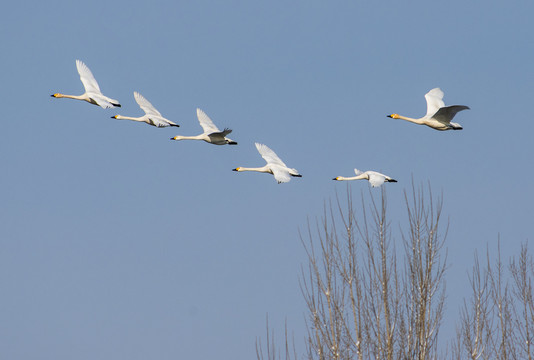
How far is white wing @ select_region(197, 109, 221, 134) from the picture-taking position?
33597 mm

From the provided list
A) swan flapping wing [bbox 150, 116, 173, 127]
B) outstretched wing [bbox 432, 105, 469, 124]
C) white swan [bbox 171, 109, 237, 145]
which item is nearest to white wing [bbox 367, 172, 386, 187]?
outstretched wing [bbox 432, 105, 469, 124]

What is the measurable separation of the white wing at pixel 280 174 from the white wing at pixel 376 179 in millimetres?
2873

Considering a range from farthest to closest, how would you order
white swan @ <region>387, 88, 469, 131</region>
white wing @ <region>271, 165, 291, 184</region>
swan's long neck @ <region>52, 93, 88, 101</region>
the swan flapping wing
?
1. the swan flapping wing
2. swan's long neck @ <region>52, 93, 88, 101</region>
3. white wing @ <region>271, 165, 291, 184</region>
4. white swan @ <region>387, 88, 469, 131</region>

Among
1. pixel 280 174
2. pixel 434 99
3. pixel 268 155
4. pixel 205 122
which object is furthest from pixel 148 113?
pixel 434 99

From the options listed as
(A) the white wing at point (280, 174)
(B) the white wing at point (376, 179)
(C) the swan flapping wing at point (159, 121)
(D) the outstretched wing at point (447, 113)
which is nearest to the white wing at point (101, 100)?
(C) the swan flapping wing at point (159, 121)

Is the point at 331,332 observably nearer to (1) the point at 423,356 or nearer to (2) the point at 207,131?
(1) the point at 423,356

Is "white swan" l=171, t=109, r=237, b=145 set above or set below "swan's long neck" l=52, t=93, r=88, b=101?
below

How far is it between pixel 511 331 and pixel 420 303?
8440 millimetres

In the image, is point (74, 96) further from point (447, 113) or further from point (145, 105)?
point (447, 113)

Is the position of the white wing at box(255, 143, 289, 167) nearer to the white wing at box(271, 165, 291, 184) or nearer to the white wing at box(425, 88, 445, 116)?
the white wing at box(271, 165, 291, 184)

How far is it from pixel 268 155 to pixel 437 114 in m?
8.01

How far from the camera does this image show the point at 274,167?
106 feet

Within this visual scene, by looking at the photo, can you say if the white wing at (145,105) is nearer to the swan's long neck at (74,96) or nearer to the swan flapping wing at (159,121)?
the swan flapping wing at (159,121)

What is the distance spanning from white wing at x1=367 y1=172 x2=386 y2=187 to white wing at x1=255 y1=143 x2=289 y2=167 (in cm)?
320
